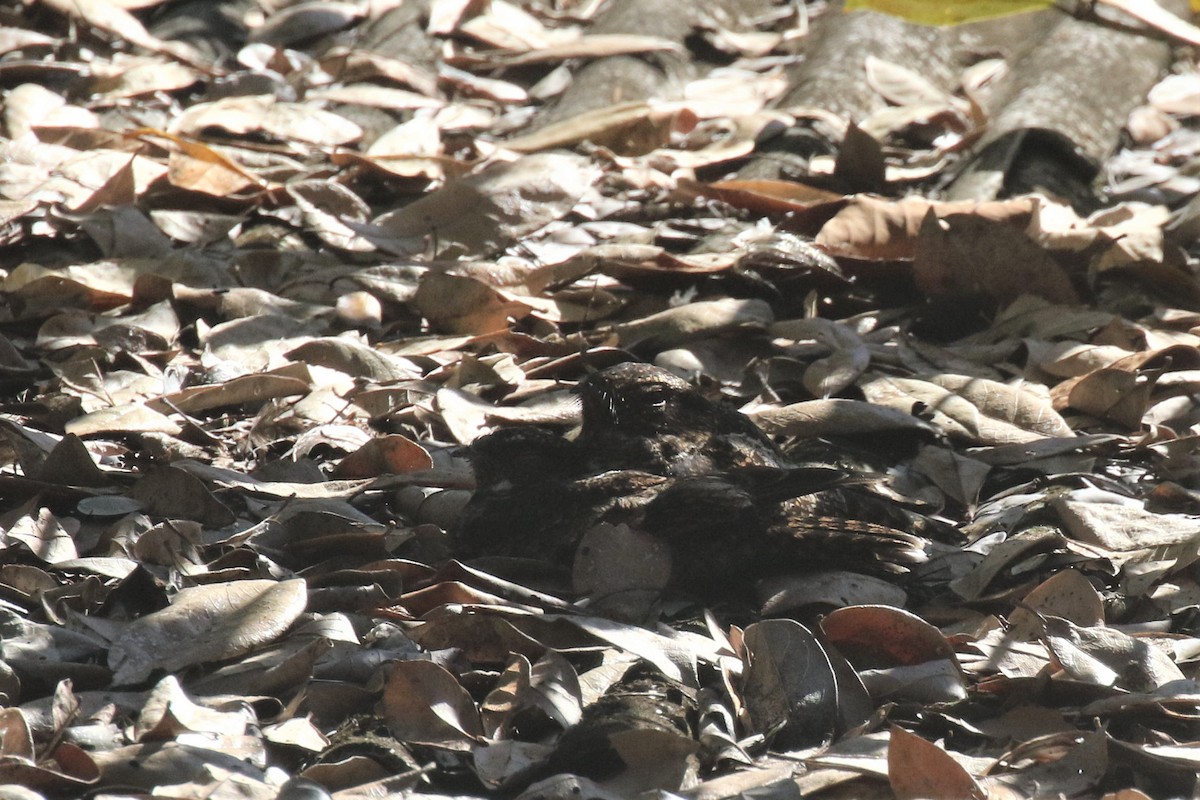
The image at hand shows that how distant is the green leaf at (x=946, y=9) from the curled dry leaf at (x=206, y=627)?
50.5 inches

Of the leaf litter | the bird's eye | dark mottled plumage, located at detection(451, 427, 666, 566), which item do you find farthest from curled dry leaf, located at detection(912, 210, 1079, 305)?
dark mottled plumage, located at detection(451, 427, 666, 566)

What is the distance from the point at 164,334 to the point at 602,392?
3.88 feet

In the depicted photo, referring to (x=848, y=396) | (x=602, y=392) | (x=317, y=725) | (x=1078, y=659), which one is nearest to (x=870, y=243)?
(x=848, y=396)

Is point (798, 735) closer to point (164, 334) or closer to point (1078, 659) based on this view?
point (1078, 659)

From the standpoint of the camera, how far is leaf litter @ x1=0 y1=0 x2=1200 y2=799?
68.9 inches

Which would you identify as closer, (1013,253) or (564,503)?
(564,503)

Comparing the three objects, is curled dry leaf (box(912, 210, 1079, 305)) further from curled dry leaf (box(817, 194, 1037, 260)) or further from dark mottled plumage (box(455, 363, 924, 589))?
dark mottled plumage (box(455, 363, 924, 589))

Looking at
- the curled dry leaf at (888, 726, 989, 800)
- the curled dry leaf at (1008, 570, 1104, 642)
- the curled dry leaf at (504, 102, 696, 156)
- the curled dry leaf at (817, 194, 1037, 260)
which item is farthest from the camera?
the curled dry leaf at (504, 102, 696, 156)

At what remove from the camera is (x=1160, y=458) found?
2.51m

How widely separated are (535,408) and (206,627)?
908 mm

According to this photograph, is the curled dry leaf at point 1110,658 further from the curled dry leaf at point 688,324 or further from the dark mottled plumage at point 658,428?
the curled dry leaf at point 688,324

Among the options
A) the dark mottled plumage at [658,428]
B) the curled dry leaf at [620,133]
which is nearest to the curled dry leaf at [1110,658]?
the dark mottled plumage at [658,428]

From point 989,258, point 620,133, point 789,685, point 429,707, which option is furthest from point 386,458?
point 620,133

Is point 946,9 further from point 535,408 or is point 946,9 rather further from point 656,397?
point 535,408
